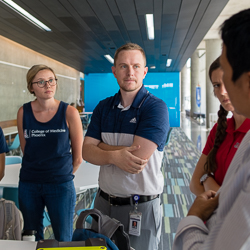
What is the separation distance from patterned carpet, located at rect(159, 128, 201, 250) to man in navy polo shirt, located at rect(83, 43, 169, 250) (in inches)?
73.8

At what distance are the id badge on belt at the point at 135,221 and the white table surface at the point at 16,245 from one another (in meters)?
0.61

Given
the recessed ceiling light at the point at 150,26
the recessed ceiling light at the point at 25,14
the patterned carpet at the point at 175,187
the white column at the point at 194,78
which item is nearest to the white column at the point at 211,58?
the patterned carpet at the point at 175,187

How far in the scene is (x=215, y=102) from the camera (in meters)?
14.9

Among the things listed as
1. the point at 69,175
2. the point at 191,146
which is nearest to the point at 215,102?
the point at 191,146

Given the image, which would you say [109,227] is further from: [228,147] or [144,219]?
[228,147]

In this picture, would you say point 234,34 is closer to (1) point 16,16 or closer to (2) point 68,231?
(2) point 68,231

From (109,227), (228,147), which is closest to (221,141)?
(228,147)

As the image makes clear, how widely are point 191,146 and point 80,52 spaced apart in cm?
604

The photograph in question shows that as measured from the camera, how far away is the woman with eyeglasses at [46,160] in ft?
6.83

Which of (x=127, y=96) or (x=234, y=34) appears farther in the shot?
(x=127, y=96)

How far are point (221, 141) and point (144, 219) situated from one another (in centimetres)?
71

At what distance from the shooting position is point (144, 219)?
177 centimetres

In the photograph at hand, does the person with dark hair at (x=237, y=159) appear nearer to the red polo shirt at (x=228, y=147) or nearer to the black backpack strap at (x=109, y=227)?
the black backpack strap at (x=109, y=227)

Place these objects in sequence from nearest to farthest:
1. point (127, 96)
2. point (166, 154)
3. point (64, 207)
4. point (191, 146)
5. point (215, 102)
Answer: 1. point (127, 96)
2. point (64, 207)
3. point (166, 154)
4. point (191, 146)
5. point (215, 102)
